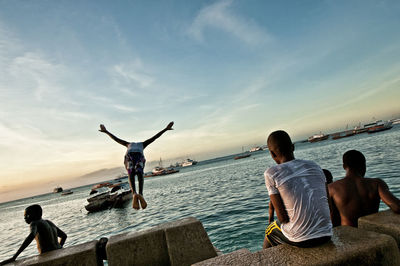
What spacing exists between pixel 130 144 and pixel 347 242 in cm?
442

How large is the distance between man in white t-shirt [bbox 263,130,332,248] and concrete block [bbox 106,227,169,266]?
2.12 meters

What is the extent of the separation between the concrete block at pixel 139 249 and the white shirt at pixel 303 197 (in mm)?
2177

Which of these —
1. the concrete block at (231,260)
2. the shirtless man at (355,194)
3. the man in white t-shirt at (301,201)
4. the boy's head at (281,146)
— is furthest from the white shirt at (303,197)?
the shirtless man at (355,194)

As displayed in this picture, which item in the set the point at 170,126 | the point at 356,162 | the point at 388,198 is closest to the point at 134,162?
the point at 170,126

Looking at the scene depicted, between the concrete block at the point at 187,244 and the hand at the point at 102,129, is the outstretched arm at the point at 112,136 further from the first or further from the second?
the concrete block at the point at 187,244

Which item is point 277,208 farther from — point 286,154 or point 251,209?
point 251,209

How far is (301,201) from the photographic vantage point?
2.22m

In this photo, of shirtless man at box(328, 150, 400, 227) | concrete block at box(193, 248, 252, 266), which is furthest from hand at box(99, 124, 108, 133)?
shirtless man at box(328, 150, 400, 227)

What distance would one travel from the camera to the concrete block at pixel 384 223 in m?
2.41

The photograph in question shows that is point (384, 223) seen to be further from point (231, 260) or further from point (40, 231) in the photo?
point (40, 231)

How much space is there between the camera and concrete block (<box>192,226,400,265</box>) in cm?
192

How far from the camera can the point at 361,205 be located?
126 inches

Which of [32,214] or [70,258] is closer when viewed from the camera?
[70,258]

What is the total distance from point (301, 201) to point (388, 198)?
1614mm
